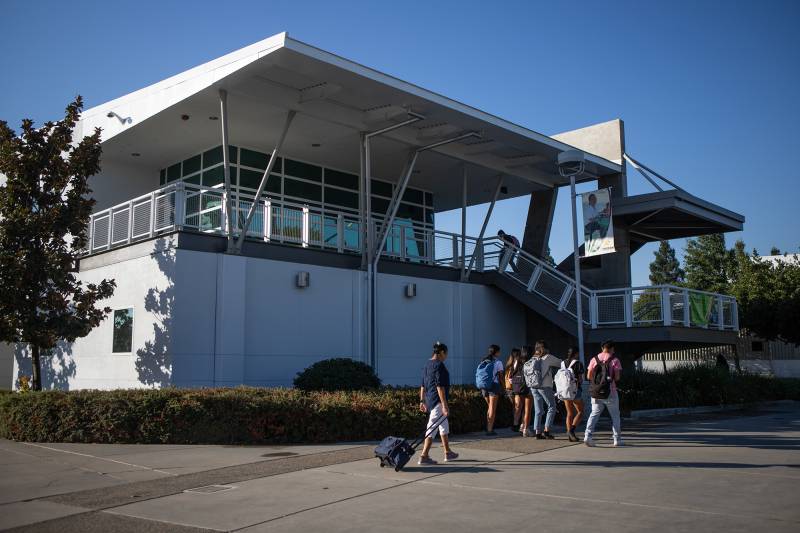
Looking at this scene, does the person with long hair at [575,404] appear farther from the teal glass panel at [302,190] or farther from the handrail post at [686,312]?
the teal glass panel at [302,190]

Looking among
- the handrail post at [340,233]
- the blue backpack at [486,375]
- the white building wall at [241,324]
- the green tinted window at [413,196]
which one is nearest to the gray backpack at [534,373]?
the blue backpack at [486,375]

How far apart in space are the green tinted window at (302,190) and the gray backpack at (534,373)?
39.3 feet

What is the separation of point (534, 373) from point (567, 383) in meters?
0.64

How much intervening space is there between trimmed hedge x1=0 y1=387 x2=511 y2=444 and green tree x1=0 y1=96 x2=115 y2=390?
316 cm

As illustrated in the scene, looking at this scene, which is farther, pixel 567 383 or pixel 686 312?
pixel 686 312

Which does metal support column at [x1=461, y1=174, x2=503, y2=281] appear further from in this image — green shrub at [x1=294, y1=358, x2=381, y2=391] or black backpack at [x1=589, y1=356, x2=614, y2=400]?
black backpack at [x1=589, y1=356, x2=614, y2=400]

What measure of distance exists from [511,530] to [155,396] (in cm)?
807

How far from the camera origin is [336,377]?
1609 centimetres

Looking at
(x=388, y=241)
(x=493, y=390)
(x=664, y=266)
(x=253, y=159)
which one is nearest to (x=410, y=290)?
(x=388, y=241)

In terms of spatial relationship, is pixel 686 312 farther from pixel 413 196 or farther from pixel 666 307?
pixel 413 196

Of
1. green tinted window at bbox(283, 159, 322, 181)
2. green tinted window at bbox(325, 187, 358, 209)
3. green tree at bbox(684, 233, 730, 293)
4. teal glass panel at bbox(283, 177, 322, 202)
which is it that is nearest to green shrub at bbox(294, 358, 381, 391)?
teal glass panel at bbox(283, 177, 322, 202)

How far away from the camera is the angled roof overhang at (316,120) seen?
1597cm

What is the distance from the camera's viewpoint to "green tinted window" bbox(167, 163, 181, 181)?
76.0 ft

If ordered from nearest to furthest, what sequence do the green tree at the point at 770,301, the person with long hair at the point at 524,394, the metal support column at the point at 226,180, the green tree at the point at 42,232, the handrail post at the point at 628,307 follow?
the person with long hair at the point at 524,394 < the green tree at the point at 42,232 < the metal support column at the point at 226,180 < the handrail post at the point at 628,307 < the green tree at the point at 770,301
